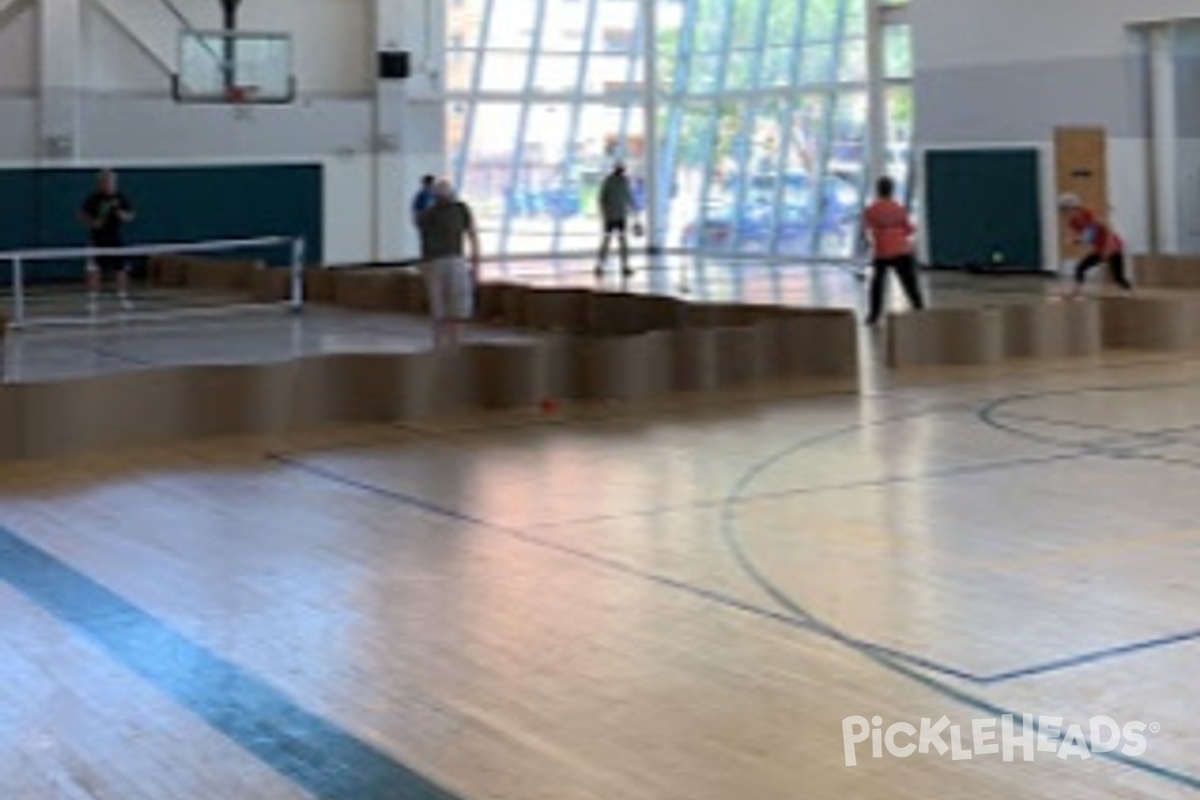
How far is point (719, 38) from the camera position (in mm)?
32094

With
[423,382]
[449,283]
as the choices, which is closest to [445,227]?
[449,283]

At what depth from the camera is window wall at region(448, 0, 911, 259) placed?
96.3ft

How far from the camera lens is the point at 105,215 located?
20.5 meters

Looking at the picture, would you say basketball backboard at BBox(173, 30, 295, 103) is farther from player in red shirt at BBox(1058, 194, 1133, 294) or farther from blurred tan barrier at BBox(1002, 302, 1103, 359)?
blurred tan barrier at BBox(1002, 302, 1103, 359)

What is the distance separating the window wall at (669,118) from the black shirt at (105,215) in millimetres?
10915

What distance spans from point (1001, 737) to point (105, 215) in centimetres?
1779

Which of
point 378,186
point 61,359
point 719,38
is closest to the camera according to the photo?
point 61,359

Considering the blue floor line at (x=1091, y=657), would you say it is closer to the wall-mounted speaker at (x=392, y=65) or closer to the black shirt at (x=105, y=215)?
the black shirt at (x=105, y=215)

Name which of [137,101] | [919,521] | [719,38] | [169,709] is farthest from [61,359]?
[719,38]

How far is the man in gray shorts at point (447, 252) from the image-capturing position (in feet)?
46.1

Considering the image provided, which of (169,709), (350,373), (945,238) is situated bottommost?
(169,709)

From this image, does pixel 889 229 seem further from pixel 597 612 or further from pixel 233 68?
pixel 233 68

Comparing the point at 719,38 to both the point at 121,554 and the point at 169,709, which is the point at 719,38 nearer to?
the point at 121,554

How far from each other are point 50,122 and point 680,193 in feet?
41.4
